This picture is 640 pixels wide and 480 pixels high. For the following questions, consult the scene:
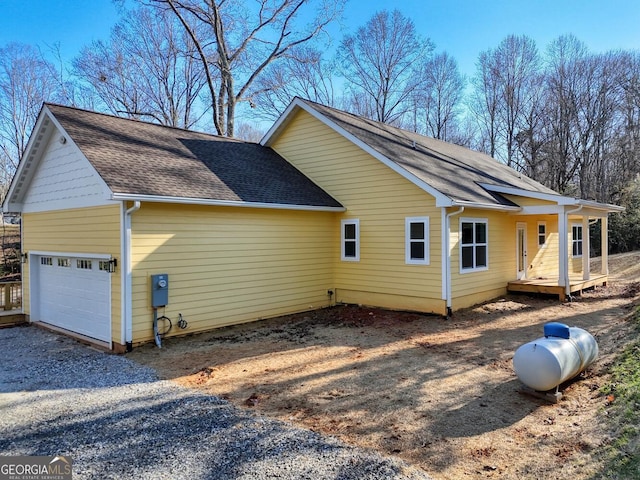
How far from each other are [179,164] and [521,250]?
11.1 metres

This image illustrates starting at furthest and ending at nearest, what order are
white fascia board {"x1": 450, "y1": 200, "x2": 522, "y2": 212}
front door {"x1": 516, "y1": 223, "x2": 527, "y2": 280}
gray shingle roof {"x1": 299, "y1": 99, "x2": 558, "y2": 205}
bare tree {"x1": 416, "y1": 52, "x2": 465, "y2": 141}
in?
bare tree {"x1": 416, "y1": 52, "x2": 465, "y2": 141} < front door {"x1": 516, "y1": 223, "x2": 527, "y2": 280} < gray shingle roof {"x1": 299, "y1": 99, "x2": 558, "y2": 205} < white fascia board {"x1": 450, "y1": 200, "x2": 522, "y2": 212}

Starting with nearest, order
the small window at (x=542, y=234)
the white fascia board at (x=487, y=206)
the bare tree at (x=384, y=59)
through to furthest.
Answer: the white fascia board at (x=487, y=206), the small window at (x=542, y=234), the bare tree at (x=384, y=59)

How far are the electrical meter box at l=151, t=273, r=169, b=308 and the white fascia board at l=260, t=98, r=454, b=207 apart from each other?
616 centimetres

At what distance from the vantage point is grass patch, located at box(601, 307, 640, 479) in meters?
3.55

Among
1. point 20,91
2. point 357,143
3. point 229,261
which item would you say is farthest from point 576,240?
point 20,91

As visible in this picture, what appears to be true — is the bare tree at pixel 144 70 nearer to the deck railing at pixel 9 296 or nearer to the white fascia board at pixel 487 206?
the deck railing at pixel 9 296

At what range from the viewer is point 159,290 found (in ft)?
27.4

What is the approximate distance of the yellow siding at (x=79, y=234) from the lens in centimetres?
818

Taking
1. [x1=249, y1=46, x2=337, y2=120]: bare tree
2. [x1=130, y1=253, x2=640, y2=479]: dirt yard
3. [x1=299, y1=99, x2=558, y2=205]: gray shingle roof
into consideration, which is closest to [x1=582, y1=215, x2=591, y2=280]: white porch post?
[x1=299, y1=99, x2=558, y2=205]: gray shingle roof

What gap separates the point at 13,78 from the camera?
84.7 feet

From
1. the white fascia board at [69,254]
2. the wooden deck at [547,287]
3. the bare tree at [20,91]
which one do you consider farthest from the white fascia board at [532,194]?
the bare tree at [20,91]

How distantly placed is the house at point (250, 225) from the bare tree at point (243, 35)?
12.3 metres

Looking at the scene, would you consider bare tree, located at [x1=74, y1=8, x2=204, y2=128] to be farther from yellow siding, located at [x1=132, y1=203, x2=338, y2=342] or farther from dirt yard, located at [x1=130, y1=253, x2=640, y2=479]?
dirt yard, located at [x1=130, y1=253, x2=640, y2=479]

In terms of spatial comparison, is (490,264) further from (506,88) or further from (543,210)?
(506,88)
